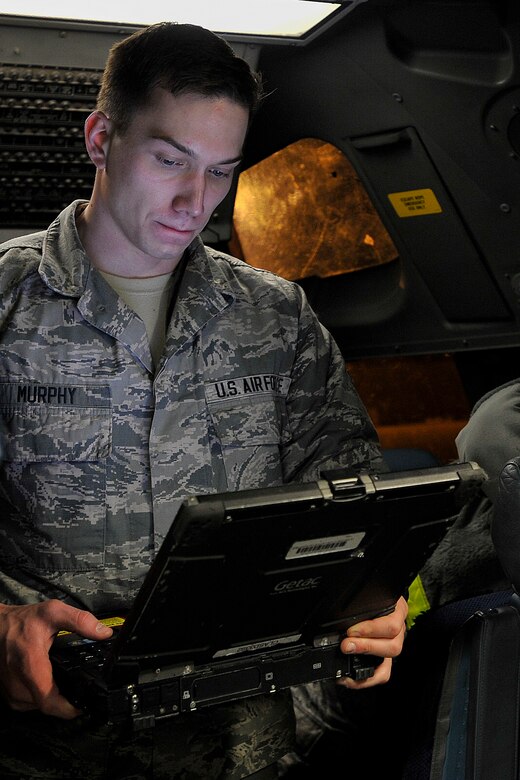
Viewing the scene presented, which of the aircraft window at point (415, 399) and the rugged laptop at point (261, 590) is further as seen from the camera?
the aircraft window at point (415, 399)

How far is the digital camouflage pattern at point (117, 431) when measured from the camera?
1.80 metres

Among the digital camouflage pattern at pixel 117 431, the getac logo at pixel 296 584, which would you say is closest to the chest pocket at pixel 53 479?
the digital camouflage pattern at pixel 117 431

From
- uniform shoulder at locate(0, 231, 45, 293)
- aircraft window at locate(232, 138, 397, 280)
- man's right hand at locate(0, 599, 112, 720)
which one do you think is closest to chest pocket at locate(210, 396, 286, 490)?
uniform shoulder at locate(0, 231, 45, 293)

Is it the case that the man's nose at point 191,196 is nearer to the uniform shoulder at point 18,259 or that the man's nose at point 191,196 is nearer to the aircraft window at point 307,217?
the uniform shoulder at point 18,259

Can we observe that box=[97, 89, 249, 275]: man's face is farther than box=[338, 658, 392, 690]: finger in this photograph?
Yes

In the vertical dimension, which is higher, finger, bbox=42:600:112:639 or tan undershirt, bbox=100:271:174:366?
tan undershirt, bbox=100:271:174:366

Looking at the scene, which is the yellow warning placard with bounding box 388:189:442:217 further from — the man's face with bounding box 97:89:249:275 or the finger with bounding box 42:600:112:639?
the finger with bounding box 42:600:112:639

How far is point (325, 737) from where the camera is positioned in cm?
213

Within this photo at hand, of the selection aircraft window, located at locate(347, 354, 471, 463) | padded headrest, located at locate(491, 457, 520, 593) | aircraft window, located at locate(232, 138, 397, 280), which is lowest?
aircraft window, located at locate(347, 354, 471, 463)

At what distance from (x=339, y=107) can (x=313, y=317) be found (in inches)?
37.9

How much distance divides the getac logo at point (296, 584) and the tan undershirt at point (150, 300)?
2.24 feet

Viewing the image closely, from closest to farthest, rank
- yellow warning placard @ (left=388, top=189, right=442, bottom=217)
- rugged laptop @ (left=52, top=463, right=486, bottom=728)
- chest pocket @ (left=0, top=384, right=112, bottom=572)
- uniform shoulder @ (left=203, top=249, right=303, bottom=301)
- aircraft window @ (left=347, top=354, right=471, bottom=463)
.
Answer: rugged laptop @ (left=52, top=463, right=486, bottom=728), chest pocket @ (left=0, top=384, right=112, bottom=572), uniform shoulder @ (left=203, top=249, right=303, bottom=301), yellow warning placard @ (left=388, top=189, right=442, bottom=217), aircraft window @ (left=347, top=354, right=471, bottom=463)

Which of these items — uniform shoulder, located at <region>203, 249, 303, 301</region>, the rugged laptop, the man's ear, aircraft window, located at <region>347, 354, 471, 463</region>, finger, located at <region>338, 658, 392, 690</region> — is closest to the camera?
the rugged laptop

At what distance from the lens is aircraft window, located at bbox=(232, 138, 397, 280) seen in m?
3.15
